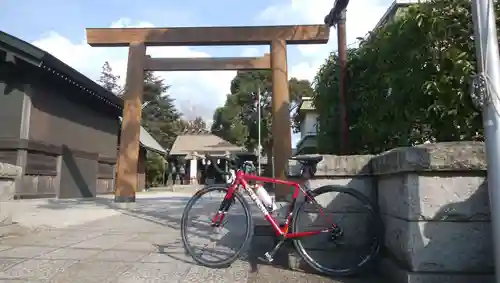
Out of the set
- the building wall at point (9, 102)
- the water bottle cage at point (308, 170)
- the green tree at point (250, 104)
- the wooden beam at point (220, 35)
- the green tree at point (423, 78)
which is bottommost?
the water bottle cage at point (308, 170)

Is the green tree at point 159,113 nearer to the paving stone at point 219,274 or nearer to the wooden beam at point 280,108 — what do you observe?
the wooden beam at point 280,108

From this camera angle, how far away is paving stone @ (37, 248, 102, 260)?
3912 mm

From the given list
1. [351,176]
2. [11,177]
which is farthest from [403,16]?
[11,177]

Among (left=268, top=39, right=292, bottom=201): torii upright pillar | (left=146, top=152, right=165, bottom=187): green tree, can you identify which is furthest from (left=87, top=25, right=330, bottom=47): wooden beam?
(left=146, top=152, right=165, bottom=187): green tree

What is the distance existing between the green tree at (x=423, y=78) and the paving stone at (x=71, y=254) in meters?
3.58

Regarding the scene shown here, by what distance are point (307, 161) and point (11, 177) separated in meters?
4.14

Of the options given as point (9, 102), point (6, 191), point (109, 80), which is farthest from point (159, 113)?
point (6, 191)

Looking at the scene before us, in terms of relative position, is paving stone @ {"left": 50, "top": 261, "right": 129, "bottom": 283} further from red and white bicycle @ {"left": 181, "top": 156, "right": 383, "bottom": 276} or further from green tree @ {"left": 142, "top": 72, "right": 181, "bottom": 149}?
green tree @ {"left": 142, "top": 72, "right": 181, "bottom": 149}

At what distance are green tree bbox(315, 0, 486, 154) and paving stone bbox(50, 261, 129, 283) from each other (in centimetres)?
331

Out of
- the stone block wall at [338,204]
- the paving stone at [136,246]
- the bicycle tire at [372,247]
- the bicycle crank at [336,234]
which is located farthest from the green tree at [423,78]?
the paving stone at [136,246]

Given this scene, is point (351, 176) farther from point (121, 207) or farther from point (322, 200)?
point (121, 207)

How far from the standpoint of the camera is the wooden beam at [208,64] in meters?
10.1

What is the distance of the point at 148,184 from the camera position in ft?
104

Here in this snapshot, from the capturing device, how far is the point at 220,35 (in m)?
9.97
